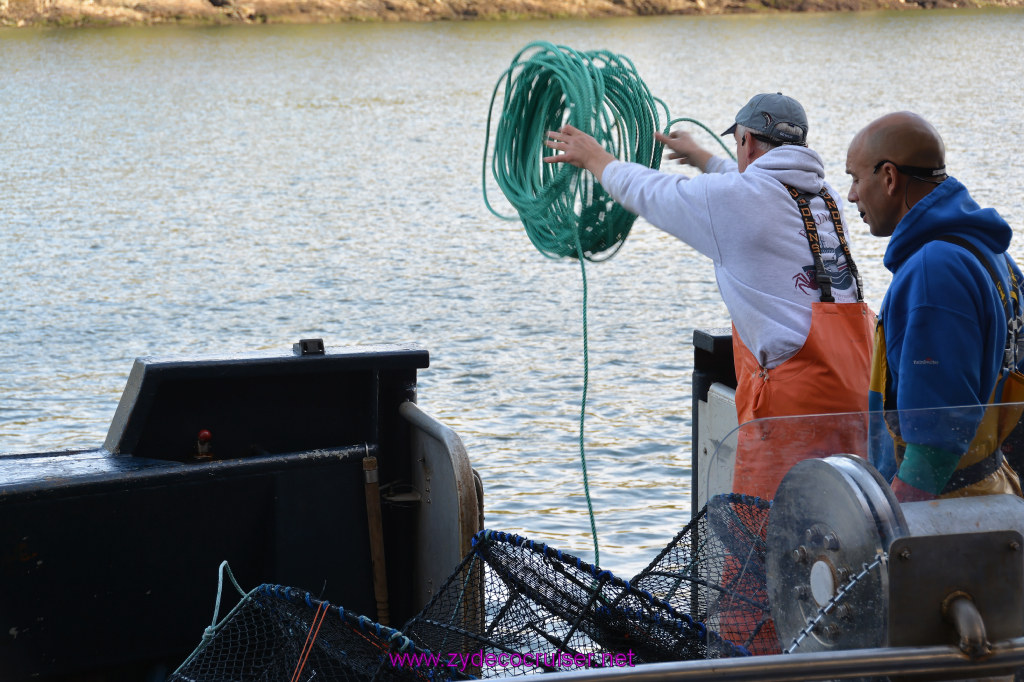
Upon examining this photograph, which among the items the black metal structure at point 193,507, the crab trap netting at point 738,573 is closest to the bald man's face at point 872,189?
the crab trap netting at point 738,573

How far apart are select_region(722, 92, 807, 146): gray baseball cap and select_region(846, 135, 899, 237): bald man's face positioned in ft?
1.74

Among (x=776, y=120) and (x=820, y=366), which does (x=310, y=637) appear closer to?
(x=820, y=366)

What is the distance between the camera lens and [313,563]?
11.2ft

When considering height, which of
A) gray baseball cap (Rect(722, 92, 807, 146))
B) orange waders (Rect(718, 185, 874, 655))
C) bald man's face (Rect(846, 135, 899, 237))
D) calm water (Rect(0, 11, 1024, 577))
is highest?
gray baseball cap (Rect(722, 92, 807, 146))

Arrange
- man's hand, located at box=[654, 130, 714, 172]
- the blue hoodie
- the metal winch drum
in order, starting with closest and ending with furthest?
the metal winch drum, the blue hoodie, man's hand, located at box=[654, 130, 714, 172]

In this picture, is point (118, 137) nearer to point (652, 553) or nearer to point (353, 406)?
point (652, 553)

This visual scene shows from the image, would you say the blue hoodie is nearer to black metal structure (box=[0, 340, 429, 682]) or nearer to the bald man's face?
the bald man's face

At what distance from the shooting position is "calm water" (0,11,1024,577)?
7.98 metres

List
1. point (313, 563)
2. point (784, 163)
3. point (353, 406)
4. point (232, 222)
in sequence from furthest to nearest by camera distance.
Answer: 1. point (232, 222)
2. point (353, 406)
3. point (313, 563)
4. point (784, 163)

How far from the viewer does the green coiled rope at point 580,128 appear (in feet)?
12.1

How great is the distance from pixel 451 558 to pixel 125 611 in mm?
870

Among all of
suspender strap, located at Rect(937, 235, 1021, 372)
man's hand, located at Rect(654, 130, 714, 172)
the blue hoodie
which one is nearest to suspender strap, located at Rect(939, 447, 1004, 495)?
the blue hoodie

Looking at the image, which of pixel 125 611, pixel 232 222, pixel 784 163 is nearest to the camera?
pixel 784 163

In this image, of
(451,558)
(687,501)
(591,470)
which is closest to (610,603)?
(451,558)
